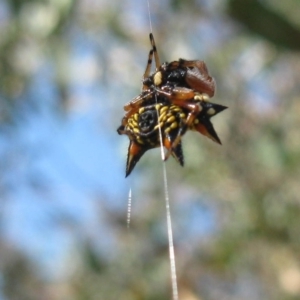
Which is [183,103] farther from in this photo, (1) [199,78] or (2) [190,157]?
(2) [190,157]

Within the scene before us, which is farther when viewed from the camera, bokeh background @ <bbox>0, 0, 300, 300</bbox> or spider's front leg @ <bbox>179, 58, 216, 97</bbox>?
bokeh background @ <bbox>0, 0, 300, 300</bbox>

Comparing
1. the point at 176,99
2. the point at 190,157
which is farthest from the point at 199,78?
the point at 190,157

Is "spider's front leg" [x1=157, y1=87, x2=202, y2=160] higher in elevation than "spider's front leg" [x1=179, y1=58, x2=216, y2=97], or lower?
lower

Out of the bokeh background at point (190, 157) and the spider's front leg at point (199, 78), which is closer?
the spider's front leg at point (199, 78)

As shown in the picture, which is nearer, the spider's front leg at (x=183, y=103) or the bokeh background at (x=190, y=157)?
the spider's front leg at (x=183, y=103)

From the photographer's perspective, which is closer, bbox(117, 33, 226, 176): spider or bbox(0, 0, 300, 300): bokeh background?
bbox(117, 33, 226, 176): spider

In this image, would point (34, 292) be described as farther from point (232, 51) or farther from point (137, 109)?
point (137, 109)

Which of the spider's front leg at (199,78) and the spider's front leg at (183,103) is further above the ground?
the spider's front leg at (199,78)

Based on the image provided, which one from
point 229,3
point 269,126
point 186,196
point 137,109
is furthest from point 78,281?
point 137,109
